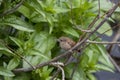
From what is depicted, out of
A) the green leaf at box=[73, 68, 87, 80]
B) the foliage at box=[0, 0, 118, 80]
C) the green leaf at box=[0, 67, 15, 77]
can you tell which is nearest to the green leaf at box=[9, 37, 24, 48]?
the foliage at box=[0, 0, 118, 80]

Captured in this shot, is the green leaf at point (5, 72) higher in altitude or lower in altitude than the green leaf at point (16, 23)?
lower

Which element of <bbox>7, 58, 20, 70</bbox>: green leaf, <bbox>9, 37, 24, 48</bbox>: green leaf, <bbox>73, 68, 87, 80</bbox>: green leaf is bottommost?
<bbox>73, 68, 87, 80</bbox>: green leaf

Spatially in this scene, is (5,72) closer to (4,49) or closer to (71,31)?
(4,49)

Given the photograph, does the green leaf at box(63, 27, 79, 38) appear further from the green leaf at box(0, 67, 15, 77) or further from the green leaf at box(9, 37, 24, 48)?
the green leaf at box(0, 67, 15, 77)

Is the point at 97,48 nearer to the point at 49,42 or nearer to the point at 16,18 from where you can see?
the point at 49,42

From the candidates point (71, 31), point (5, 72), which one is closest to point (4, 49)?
point (5, 72)

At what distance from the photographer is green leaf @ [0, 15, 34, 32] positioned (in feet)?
6.19

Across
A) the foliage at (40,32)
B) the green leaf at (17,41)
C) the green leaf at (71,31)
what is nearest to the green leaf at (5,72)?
the foliage at (40,32)

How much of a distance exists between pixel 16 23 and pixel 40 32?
0.56 feet

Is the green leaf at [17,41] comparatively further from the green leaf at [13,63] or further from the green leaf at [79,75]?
the green leaf at [79,75]

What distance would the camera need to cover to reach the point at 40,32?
2.03m

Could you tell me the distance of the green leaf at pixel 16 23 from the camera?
74.2 inches

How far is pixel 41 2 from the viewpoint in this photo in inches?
80.0

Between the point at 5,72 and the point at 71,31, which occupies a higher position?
the point at 71,31
